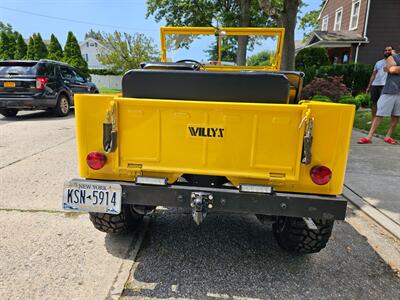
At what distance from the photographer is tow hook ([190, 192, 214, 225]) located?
219 cm

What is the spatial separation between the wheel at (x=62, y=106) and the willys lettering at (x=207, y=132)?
8996 mm

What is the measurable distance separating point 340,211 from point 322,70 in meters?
15.6

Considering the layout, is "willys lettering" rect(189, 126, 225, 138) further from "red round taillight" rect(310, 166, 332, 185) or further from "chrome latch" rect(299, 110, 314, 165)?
"red round taillight" rect(310, 166, 332, 185)

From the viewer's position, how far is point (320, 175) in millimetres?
2219

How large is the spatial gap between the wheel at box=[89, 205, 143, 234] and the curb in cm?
259

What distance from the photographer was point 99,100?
2277 mm

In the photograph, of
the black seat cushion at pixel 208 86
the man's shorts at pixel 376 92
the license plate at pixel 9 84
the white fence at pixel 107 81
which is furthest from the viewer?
the white fence at pixel 107 81

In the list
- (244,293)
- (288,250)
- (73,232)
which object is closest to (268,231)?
(288,250)

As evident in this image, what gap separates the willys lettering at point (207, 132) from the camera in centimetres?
227

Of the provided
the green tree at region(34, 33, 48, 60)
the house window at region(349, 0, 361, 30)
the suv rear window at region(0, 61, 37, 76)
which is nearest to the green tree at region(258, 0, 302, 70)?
the suv rear window at region(0, 61, 37, 76)

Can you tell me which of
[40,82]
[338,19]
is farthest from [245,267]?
[338,19]

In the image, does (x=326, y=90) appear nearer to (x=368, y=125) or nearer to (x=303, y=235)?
(x=368, y=125)

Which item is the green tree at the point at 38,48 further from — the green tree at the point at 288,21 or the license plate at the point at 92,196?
the license plate at the point at 92,196

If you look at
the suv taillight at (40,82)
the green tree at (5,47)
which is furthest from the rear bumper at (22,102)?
the green tree at (5,47)
